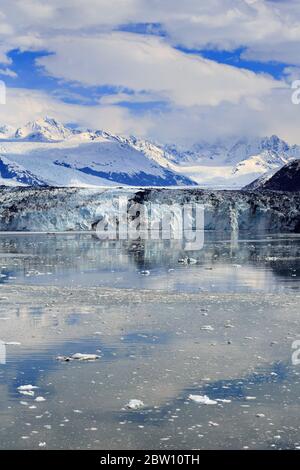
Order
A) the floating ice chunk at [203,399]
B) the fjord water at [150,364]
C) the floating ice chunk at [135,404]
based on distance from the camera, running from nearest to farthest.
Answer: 1. the fjord water at [150,364]
2. the floating ice chunk at [135,404]
3. the floating ice chunk at [203,399]

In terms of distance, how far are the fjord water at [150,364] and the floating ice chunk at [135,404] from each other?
9cm

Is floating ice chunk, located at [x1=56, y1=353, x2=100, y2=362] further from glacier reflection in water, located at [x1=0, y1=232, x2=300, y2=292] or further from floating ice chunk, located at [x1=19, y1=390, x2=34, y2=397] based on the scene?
glacier reflection in water, located at [x1=0, y1=232, x2=300, y2=292]

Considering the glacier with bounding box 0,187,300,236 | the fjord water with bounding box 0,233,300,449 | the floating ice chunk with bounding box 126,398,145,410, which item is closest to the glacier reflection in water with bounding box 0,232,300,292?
the fjord water with bounding box 0,233,300,449

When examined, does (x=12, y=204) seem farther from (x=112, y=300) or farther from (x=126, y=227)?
(x=112, y=300)

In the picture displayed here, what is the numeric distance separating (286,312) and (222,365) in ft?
20.2

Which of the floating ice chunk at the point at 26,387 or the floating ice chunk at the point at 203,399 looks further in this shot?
the floating ice chunk at the point at 26,387

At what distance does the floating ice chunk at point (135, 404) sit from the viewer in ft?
31.1

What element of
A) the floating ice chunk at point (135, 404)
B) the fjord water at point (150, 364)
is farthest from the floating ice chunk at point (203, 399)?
the floating ice chunk at point (135, 404)

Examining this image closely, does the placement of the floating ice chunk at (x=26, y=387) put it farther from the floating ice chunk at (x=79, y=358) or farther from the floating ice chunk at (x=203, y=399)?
the floating ice chunk at (x=203, y=399)

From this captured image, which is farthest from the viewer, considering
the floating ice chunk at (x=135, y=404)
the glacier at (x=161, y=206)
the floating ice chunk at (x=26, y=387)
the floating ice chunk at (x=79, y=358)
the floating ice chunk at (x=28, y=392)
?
the glacier at (x=161, y=206)

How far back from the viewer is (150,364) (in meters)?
11.8

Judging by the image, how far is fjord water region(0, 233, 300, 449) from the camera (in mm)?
8570
